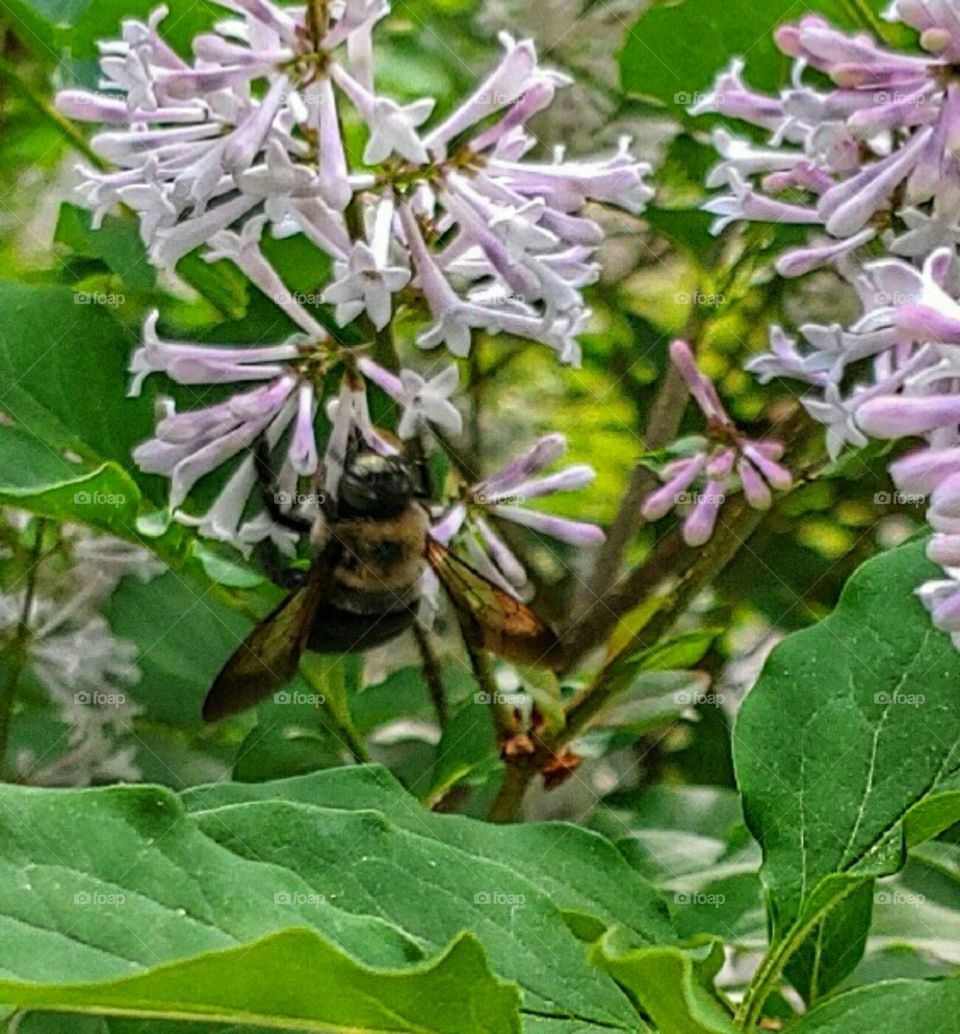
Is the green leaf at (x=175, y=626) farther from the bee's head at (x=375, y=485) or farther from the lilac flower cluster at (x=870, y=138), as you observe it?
the lilac flower cluster at (x=870, y=138)

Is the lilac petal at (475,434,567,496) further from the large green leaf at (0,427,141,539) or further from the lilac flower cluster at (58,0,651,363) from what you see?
the large green leaf at (0,427,141,539)

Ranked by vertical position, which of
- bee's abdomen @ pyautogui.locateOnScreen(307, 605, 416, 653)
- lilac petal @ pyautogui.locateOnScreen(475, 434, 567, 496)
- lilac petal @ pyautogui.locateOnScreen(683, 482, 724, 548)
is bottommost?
bee's abdomen @ pyautogui.locateOnScreen(307, 605, 416, 653)

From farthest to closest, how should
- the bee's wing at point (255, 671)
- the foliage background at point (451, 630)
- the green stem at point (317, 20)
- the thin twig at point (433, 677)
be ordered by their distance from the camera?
the thin twig at point (433, 677), the bee's wing at point (255, 671), the green stem at point (317, 20), the foliage background at point (451, 630)

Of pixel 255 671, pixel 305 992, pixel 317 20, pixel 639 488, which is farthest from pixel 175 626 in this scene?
pixel 305 992

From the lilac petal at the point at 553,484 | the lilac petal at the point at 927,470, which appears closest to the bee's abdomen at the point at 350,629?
the lilac petal at the point at 553,484

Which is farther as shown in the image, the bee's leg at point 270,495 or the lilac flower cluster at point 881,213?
the bee's leg at point 270,495

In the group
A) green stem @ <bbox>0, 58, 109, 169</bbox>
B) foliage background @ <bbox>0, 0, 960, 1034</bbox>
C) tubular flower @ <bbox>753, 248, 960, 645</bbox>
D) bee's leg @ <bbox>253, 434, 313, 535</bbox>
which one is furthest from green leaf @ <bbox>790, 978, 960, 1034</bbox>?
green stem @ <bbox>0, 58, 109, 169</bbox>
